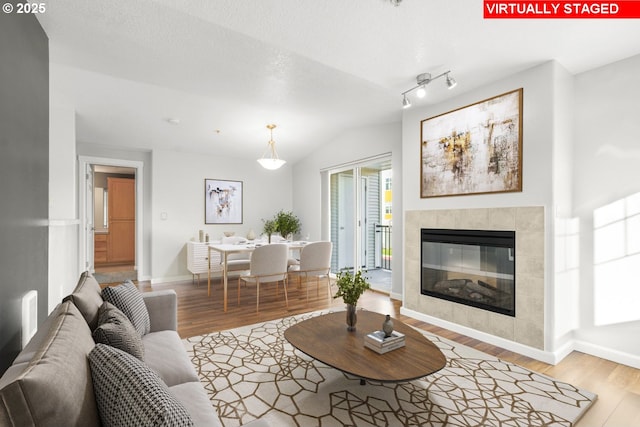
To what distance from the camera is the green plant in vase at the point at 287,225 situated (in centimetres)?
624

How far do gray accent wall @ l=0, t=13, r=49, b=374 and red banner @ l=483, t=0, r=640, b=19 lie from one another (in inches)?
107

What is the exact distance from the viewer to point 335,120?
467 centimetres

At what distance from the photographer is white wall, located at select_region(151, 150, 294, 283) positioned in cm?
548

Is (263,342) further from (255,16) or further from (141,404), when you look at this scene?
(255,16)

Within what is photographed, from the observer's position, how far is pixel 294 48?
2428mm

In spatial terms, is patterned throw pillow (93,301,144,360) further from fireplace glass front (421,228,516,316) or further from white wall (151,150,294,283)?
white wall (151,150,294,283)

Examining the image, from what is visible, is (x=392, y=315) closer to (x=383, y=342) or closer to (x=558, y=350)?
(x=558, y=350)

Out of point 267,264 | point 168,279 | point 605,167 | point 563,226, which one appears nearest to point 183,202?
point 168,279

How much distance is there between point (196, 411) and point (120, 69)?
9.41 ft

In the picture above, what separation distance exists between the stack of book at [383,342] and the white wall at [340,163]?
2.47 meters

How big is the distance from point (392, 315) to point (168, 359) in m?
2.74

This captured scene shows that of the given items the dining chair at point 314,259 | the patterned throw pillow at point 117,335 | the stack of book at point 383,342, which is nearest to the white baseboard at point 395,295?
the dining chair at point 314,259

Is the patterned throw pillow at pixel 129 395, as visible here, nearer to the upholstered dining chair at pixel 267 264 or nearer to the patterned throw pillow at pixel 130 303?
the patterned throw pillow at pixel 130 303

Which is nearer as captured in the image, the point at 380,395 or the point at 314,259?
the point at 380,395
